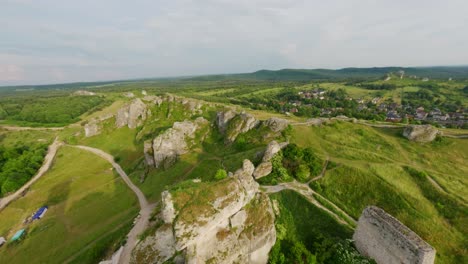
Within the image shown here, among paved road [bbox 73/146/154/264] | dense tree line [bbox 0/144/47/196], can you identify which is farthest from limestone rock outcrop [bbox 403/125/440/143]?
dense tree line [bbox 0/144/47/196]

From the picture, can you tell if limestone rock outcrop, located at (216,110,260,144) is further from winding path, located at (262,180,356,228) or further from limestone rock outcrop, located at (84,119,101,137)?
limestone rock outcrop, located at (84,119,101,137)

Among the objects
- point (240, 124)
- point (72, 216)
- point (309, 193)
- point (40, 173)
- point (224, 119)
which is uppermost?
point (224, 119)

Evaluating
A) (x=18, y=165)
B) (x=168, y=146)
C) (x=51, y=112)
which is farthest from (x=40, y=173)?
(x=51, y=112)

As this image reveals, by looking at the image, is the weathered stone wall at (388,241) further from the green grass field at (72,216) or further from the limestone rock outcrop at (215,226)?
the green grass field at (72,216)

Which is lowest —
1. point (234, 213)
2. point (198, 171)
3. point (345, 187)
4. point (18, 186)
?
point (18, 186)

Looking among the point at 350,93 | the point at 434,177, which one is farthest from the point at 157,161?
the point at 350,93

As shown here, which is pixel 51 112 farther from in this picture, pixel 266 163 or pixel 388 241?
pixel 388 241

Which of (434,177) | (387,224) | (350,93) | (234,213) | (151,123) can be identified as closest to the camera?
(387,224)

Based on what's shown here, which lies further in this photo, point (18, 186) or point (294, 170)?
point (18, 186)

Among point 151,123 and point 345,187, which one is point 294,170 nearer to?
point 345,187
